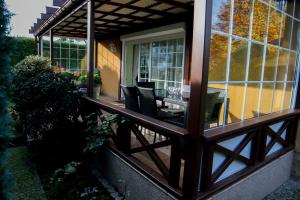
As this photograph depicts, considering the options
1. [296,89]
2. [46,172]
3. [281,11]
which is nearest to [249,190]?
[296,89]

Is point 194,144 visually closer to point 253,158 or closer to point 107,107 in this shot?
point 253,158

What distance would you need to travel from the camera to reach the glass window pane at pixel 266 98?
2.84 meters

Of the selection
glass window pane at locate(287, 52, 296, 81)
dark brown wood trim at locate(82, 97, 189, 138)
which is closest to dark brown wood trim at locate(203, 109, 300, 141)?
dark brown wood trim at locate(82, 97, 189, 138)

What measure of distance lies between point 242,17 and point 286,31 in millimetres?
1392

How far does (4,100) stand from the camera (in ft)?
4.36

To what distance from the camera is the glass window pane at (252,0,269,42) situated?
2.36m

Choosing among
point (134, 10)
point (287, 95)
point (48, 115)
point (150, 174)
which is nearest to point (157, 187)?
point (150, 174)

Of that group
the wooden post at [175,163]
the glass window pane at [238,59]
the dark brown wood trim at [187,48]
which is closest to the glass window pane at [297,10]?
the glass window pane at [238,59]

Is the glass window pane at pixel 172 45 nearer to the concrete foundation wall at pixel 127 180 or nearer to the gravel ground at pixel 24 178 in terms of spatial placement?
the concrete foundation wall at pixel 127 180

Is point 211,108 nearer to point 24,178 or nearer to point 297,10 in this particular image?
point 297,10

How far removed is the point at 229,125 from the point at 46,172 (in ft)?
9.07

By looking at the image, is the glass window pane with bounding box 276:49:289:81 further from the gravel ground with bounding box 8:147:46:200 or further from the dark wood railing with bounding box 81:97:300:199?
the gravel ground with bounding box 8:147:46:200

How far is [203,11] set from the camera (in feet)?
5.57

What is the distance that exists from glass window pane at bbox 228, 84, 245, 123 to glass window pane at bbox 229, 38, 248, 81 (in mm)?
92
